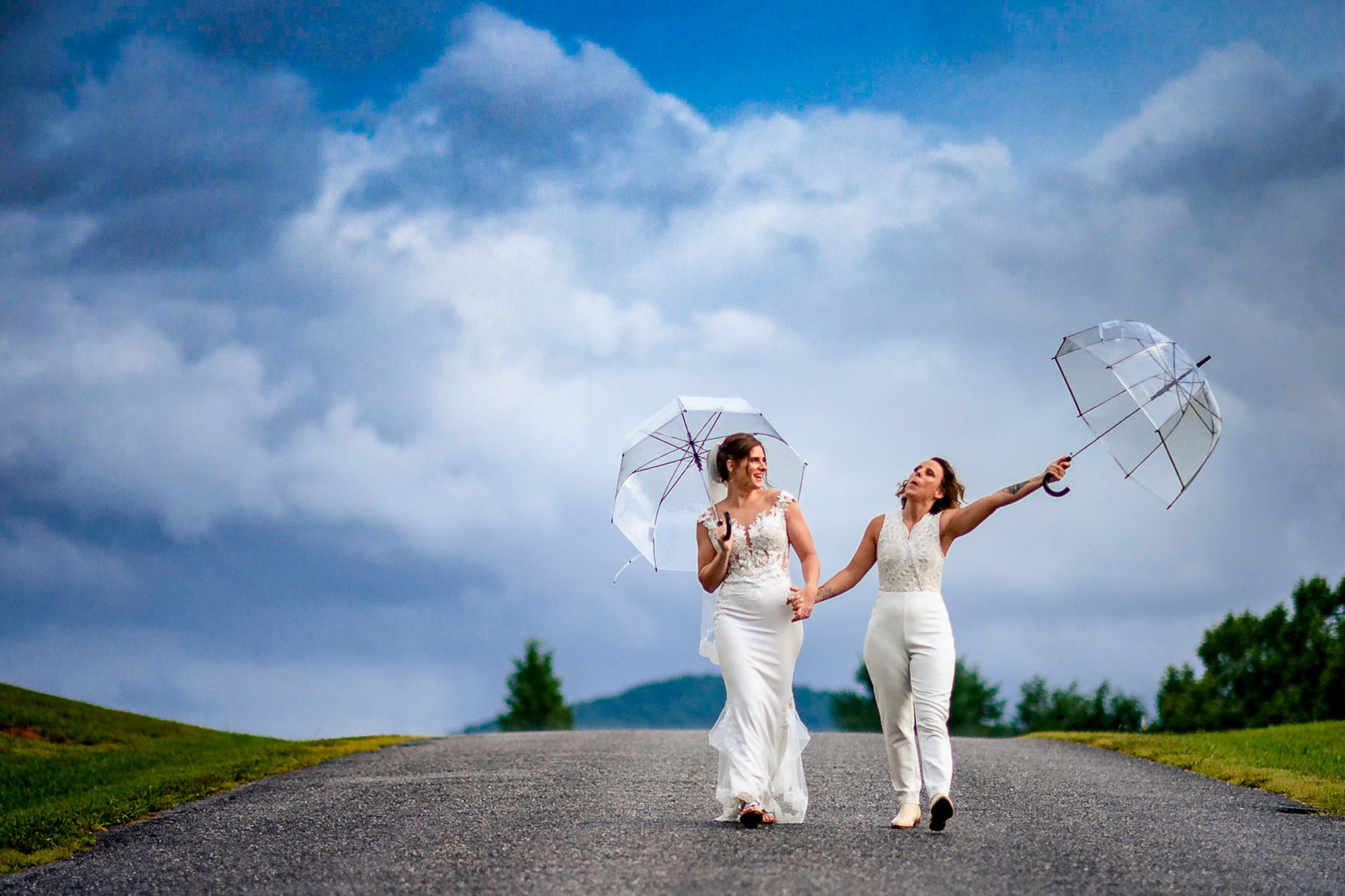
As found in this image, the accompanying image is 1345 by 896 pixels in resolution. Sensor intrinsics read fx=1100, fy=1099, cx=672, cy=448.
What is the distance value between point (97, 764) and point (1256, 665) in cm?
3931

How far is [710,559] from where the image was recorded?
8.09m

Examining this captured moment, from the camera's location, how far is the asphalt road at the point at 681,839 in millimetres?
6258

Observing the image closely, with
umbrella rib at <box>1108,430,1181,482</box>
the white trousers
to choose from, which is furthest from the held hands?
umbrella rib at <box>1108,430,1181,482</box>

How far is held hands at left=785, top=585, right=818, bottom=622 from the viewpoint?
25.5ft

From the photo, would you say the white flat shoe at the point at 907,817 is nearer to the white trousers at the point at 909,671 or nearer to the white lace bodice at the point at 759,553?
the white trousers at the point at 909,671

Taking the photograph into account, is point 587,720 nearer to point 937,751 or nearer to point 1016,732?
point 1016,732

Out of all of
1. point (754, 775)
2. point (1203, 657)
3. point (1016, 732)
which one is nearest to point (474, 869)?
point (754, 775)

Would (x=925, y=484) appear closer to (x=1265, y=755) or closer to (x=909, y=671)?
(x=909, y=671)

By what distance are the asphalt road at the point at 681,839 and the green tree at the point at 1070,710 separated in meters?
42.0

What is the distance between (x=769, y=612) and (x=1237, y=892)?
3258 millimetres

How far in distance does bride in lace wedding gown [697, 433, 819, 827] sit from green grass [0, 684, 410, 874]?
535cm

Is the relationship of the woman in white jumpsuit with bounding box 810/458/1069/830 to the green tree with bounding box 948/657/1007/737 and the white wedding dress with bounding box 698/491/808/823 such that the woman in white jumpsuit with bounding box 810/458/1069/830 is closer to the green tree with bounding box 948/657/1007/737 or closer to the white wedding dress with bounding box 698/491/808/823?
the white wedding dress with bounding box 698/491/808/823

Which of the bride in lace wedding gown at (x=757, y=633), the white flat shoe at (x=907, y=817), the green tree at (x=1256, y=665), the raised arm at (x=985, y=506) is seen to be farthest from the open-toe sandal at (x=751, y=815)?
the green tree at (x=1256, y=665)

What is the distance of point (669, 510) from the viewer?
8.83m
